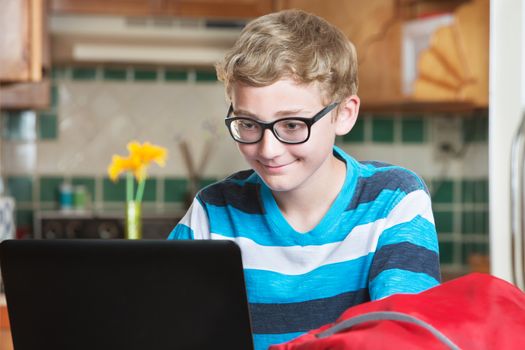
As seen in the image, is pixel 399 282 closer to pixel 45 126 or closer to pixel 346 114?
pixel 346 114

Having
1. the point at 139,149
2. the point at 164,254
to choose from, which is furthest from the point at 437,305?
the point at 139,149

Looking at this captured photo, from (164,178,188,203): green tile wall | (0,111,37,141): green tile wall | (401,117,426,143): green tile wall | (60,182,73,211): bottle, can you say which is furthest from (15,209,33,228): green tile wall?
(401,117,426,143): green tile wall

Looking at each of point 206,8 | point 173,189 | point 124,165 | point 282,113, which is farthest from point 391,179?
point 173,189

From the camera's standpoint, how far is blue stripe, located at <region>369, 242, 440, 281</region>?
1049mm

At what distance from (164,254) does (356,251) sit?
40cm

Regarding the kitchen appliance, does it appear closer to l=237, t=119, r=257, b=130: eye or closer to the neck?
the neck

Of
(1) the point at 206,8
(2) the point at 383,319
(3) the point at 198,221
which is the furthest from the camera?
(1) the point at 206,8

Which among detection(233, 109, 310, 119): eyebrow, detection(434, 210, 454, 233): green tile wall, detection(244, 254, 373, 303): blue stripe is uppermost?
detection(233, 109, 310, 119): eyebrow

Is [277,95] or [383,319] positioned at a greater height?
[277,95]

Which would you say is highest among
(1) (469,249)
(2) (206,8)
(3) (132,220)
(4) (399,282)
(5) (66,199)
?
(2) (206,8)

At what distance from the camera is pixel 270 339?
43.6 inches

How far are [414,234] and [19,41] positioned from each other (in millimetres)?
1847

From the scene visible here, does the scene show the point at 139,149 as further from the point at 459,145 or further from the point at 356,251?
the point at 459,145

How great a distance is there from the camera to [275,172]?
3.49ft
